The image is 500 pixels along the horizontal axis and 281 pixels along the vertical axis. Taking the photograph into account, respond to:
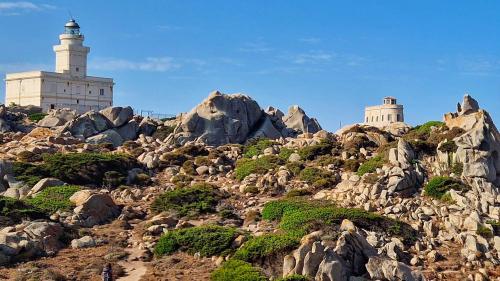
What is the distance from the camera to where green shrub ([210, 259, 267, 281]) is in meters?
35.5

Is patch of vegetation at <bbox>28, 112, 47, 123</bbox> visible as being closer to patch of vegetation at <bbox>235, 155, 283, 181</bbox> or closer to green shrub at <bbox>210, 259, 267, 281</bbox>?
patch of vegetation at <bbox>235, 155, 283, 181</bbox>

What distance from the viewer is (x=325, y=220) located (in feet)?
140

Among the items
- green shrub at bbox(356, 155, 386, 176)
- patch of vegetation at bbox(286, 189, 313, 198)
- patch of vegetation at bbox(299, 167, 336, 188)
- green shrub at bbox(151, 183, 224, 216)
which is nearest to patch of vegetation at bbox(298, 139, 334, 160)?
patch of vegetation at bbox(299, 167, 336, 188)

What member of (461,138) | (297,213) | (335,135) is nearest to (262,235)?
(297,213)

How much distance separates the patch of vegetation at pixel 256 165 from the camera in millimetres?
54719

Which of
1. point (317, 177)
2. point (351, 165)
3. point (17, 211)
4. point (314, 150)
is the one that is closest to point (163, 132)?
point (314, 150)

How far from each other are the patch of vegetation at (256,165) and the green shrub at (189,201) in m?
4.31

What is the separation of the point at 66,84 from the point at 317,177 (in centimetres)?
5621

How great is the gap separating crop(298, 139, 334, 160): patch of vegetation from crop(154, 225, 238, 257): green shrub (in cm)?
1666

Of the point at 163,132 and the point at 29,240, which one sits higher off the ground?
the point at 163,132

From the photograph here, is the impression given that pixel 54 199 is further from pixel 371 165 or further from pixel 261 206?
pixel 371 165

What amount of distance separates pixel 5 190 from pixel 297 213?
1759 cm

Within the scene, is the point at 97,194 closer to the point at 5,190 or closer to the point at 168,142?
the point at 5,190

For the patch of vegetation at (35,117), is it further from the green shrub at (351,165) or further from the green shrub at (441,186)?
the green shrub at (441,186)
